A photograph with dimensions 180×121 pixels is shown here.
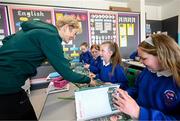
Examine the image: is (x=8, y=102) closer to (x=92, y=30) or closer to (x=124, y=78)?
(x=124, y=78)

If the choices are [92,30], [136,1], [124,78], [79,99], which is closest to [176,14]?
[136,1]

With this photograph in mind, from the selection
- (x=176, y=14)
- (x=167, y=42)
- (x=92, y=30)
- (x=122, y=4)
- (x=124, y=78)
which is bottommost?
(x=124, y=78)

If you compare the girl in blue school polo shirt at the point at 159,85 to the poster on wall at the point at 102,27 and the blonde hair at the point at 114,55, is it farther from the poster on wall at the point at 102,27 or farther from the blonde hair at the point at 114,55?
the poster on wall at the point at 102,27

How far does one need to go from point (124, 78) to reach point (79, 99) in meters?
0.85

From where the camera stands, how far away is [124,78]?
1594 mm

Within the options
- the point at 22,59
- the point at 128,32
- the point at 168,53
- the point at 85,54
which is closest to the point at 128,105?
the point at 168,53

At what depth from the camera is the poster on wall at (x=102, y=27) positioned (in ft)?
12.2

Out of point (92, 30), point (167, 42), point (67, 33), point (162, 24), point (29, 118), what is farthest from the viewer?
point (162, 24)

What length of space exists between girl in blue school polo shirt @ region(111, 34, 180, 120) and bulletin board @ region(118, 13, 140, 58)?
3.16m

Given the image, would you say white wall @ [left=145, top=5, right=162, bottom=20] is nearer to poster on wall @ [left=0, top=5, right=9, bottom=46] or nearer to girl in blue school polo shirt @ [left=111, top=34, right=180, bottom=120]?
poster on wall @ [left=0, top=5, right=9, bottom=46]

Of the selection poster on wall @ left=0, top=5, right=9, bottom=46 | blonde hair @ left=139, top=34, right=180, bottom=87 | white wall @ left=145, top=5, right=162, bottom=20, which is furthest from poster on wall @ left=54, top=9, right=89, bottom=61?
blonde hair @ left=139, top=34, right=180, bottom=87

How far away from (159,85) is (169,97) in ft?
0.32

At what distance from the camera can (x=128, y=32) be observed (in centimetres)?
409

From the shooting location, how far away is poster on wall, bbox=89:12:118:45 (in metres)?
3.71
